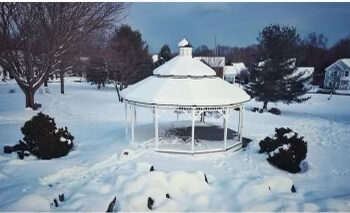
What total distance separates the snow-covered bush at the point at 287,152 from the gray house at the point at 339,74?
152ft

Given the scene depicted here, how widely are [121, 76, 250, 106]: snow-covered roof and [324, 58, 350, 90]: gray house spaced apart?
4690 centimetres

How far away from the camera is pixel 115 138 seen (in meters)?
15.1

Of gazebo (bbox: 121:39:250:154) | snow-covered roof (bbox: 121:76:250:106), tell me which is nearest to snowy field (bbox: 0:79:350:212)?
gazebo (bbox: 121:39:250:154)

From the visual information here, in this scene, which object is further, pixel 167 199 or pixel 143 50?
pixel 143 50

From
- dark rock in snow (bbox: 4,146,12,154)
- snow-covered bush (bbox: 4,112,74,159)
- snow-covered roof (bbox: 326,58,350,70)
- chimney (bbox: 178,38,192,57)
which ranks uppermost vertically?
snow-covered roof (bbox: 326,58,350,70)

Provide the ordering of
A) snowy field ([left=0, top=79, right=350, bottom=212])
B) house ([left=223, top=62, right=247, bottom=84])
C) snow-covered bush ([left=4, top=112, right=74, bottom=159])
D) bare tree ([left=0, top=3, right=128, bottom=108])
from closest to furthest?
snowy field ([left=0, top=79, right=350, bottom=212]), snow-covered bush ([left=4, top=112, right=74, bottom=159]), bare tree ([left=0, top=3, right=128, bottom=108]), house ([left=223, top=62, right=247, bottom=84])

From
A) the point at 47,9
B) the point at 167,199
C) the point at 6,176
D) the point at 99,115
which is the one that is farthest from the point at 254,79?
the point at 6,176

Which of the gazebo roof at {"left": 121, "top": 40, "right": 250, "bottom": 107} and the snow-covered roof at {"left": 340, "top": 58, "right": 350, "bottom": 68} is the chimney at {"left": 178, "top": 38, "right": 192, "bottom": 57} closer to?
the gazebo roof at {"left": 121, "top": 40, "right": 250, "bottom": 107}

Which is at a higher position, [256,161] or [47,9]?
[47,9]

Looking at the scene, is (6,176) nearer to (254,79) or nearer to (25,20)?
(25,20)

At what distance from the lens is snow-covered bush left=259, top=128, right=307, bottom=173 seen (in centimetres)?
1156

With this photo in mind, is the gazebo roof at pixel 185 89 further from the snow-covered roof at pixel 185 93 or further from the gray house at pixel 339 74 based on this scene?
the gray house at pixel 339 74

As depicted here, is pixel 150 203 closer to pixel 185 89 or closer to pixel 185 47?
pixel 185 89

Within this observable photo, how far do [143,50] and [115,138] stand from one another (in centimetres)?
2588
